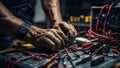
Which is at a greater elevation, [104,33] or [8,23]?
[8,23]

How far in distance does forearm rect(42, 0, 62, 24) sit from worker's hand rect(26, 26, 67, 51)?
13.8 inches

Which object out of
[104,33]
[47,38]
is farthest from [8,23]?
[104,33]

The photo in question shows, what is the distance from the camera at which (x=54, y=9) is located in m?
1.34

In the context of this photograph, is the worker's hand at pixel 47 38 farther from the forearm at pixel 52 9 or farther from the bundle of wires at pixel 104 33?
the forearm at pixel 52 9

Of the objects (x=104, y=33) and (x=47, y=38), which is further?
(x=104, y=33)

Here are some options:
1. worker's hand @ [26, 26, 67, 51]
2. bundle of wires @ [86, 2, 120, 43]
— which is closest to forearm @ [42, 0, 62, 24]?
bundle of wires @ [86, 2, 120, 43]

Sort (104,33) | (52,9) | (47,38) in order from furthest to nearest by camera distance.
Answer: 1. (52,9)
2. (104,33)
3. (47,38)

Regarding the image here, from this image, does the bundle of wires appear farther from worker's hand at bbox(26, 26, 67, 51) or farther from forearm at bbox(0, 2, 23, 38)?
forearm at bbox(0, 2, 23, 38)

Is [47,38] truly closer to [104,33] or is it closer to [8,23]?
[8,23]

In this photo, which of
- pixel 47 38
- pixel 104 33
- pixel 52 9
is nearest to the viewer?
pixel 47 38

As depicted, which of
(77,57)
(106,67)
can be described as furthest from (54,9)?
(106,67)

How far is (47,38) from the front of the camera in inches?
32.1

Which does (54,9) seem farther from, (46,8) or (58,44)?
(58,44)

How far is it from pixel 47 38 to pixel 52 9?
0.55 m
